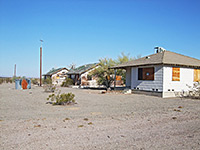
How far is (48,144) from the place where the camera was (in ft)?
15.4

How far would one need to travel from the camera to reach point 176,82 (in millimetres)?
16875

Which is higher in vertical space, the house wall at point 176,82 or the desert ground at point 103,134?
A: the house wall at point 176,82

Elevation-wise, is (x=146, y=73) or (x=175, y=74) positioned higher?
(x=146, y=73)

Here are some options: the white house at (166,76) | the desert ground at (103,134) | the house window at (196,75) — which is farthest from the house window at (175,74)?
the desert ground at (103,134)

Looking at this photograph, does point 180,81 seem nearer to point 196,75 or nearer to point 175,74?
point 175,74

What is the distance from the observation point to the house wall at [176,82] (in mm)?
16266

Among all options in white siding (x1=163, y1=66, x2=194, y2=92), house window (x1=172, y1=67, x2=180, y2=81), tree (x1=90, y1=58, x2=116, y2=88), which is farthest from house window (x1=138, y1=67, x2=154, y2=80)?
tree (x1=90, y1=58, x2=116, y2=88)

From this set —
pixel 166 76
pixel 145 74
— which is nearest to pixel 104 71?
pixel 145 74

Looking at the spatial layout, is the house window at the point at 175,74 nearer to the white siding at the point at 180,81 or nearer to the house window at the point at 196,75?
the white siding at the point at 180,81

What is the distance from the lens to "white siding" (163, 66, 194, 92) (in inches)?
641

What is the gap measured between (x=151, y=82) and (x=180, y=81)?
2521mm

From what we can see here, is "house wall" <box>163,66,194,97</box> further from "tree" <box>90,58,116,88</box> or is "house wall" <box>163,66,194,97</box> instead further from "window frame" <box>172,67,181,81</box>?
"tree" <box>90,58,116,88</box>

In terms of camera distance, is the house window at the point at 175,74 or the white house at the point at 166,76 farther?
the house window at the point at 175,74

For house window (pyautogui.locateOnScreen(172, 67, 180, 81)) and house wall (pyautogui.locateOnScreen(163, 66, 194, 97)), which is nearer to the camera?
house wall (pyautogui.locateOnScreen(163, 66, 194, 97))
